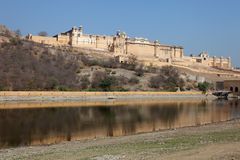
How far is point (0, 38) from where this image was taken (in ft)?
209

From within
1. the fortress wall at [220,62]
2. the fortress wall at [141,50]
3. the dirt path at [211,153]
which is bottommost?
the dirt path at [211,153]

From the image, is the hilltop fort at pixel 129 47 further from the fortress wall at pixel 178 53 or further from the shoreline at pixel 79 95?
the shoreline at pixel 79 95

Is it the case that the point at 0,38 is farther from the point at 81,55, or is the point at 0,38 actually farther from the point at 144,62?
the point at 144,62

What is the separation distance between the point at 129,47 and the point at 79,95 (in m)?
43.2

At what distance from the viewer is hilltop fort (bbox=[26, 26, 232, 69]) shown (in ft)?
261

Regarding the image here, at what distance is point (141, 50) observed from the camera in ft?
300

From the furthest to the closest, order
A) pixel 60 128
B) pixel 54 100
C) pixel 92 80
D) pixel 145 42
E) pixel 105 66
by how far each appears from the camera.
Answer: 1. pixel 145 42
2. pixel 105 66
3. pixel 92 80
4. pixel 54 100
5. pixel 60 128

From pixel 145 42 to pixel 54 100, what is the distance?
171 feet

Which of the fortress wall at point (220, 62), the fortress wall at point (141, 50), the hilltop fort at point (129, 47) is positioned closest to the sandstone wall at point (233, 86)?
the hilltop fort at point (129, 47)

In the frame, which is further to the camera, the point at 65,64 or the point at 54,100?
the point at 65,64

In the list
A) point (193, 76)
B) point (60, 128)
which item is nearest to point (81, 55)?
point (193, 76)

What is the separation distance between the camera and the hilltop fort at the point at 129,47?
79.4m

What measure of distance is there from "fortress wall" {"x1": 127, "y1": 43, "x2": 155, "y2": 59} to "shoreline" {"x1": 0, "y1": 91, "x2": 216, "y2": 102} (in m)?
31.8

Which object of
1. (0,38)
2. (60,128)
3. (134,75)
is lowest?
(60,128)
